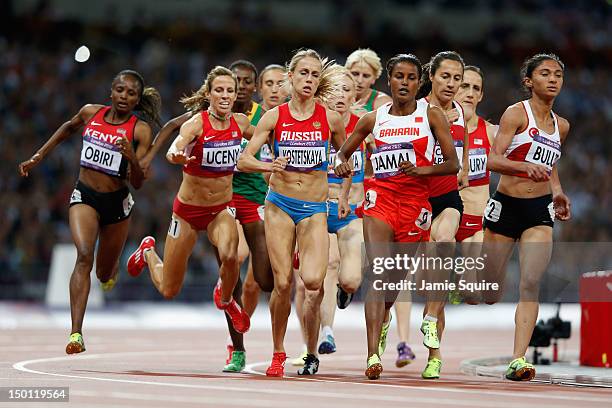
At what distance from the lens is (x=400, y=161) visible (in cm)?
Result: 1183

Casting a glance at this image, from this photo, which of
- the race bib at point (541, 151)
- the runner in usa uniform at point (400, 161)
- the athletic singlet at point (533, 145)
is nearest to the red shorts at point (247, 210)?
the runner in usa uniform at point (400, 161)

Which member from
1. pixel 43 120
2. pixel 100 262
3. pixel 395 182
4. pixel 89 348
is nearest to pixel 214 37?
pixel 43 120

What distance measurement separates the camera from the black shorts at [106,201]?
1319 cm

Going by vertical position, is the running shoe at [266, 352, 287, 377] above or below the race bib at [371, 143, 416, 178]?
below

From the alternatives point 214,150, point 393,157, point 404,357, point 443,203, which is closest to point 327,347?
point 404,357

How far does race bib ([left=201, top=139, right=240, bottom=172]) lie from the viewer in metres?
12.5

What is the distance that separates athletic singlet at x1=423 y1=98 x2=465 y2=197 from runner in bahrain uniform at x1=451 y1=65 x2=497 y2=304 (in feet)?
2.42

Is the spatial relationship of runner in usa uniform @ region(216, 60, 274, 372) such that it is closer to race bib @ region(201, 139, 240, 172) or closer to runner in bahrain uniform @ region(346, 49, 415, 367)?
race bib @ region(201, 139, 240, 172)

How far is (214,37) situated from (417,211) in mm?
19301

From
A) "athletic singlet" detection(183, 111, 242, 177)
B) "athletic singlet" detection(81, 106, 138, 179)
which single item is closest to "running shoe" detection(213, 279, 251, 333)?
"athletic singlet" detection(183, 111, 242, 177)

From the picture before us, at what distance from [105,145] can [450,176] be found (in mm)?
3357

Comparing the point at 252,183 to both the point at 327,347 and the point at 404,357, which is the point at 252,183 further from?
the point at 404,357

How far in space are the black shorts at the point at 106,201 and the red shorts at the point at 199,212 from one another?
780 mm

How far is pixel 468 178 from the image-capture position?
45.6 ft
